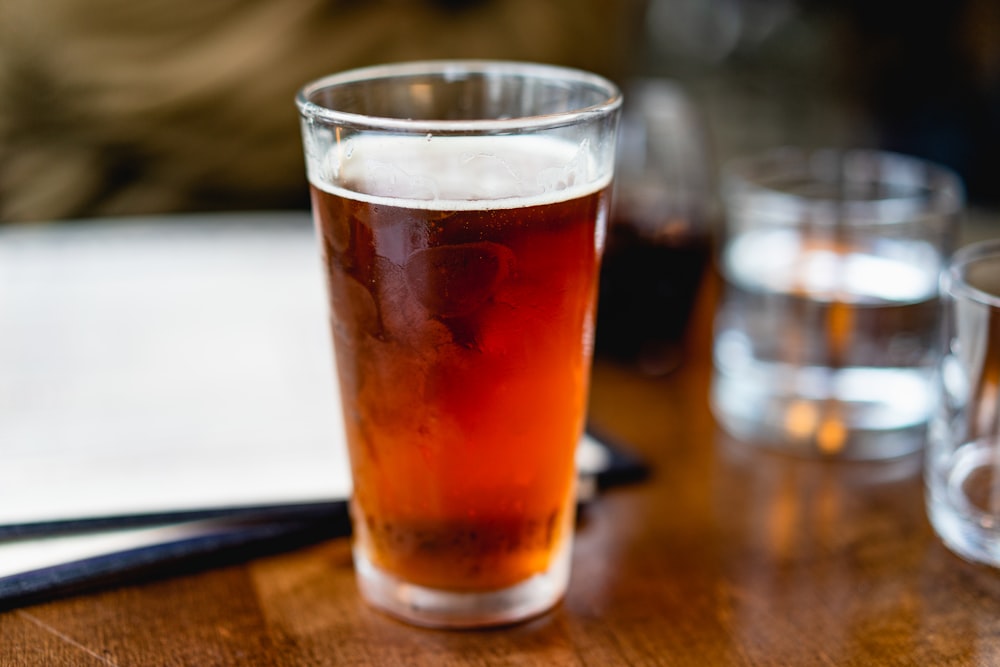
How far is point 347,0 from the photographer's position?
4.91 feet

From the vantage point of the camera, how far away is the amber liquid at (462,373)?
49 cm

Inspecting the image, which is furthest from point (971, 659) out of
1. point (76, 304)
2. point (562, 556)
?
point (76, 304)

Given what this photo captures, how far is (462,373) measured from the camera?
515mm

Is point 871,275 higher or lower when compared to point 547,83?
lower

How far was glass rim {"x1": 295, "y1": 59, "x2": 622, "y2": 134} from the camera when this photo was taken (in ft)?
1.54

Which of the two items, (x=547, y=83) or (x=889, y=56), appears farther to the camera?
(x=889, y=56)

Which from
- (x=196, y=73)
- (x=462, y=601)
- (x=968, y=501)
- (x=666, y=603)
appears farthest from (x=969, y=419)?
(x=196, y=73)

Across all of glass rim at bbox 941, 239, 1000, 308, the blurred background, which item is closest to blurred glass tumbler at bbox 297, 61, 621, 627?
glass rim at bbox 941, 239, 1000, 308

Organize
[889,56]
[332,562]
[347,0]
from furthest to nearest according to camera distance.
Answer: [889,56] → [347,0] → [332,562]

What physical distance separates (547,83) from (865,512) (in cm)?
34

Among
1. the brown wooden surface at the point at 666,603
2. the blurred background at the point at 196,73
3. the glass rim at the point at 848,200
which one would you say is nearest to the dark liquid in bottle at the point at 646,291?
the glass rim at the point at 848,200

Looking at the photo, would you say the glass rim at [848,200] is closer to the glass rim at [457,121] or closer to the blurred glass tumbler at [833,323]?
the blurred glass tumbler at [833,323]

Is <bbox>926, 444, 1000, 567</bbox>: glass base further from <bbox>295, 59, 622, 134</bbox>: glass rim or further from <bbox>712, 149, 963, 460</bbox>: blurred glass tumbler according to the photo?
<bbox>295, 59, 622, 134</bbox>: glass rim

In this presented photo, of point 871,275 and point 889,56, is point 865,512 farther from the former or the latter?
point 889,56
